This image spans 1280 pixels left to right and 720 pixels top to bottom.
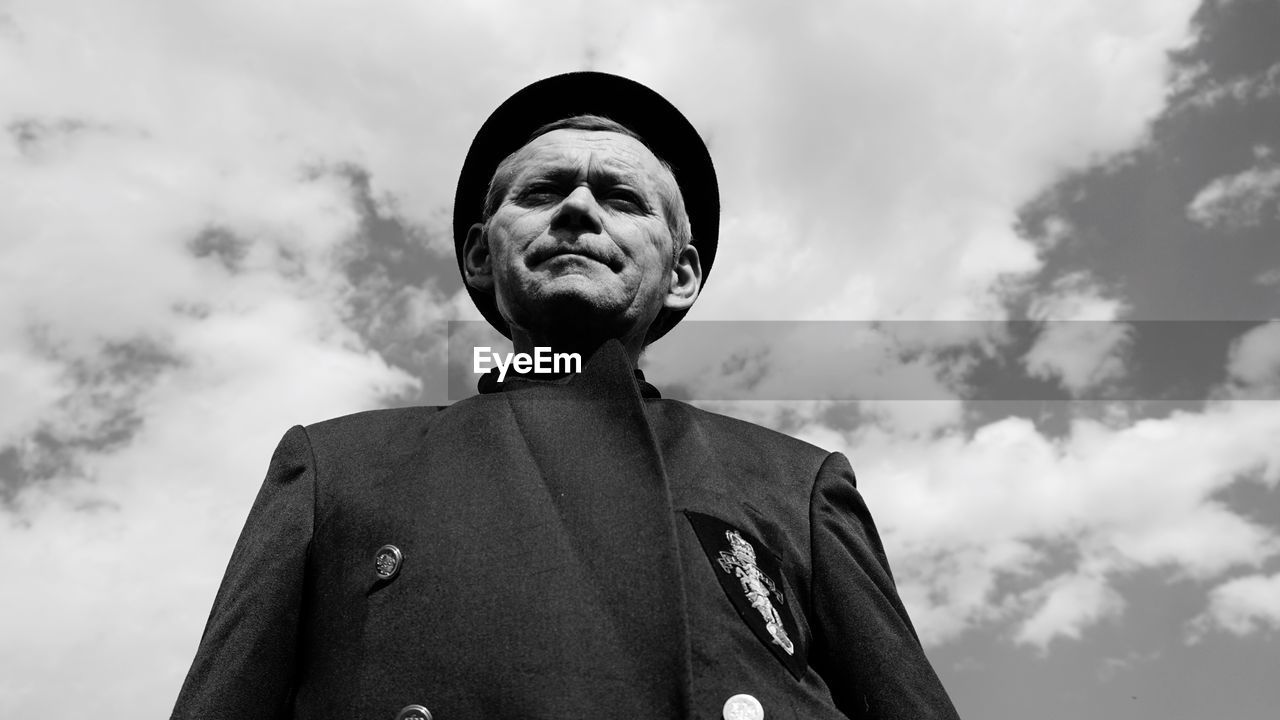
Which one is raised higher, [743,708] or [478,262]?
[478,262]

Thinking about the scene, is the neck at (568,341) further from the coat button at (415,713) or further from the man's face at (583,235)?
the coat button at (415,713)

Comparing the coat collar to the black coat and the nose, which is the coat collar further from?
the nose

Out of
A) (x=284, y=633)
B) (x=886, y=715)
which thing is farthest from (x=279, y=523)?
(x=886, y=715)

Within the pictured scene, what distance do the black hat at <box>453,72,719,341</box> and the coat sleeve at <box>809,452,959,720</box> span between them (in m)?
2.31

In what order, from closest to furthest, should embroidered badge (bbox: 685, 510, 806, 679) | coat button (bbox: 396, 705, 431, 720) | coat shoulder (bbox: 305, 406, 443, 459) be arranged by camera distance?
coat button (bbox: 396, 705, 431, 720)
embroidered badge (bbox: 685, 510, 806, 679)
coat shoulder (bbox: 305, 406, 443, 459)

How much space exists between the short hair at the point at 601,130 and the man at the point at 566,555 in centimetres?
25

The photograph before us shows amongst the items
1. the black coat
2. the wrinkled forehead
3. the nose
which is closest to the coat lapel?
the black coat

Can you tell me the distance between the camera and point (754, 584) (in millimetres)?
3541

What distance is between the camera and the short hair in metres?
5.05

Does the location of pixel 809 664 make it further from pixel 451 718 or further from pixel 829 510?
pixel 451 718

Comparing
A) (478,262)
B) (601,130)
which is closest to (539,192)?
(601,130)

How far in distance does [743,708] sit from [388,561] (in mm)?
1183

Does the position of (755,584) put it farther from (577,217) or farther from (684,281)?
(684,281)

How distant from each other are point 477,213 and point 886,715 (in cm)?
355
